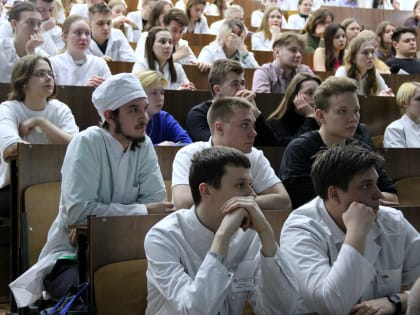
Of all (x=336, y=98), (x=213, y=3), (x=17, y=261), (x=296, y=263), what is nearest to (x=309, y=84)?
(x=336, y=98)

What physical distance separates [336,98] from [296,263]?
1170mm

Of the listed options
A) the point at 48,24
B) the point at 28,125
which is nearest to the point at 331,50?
the point at 48,24

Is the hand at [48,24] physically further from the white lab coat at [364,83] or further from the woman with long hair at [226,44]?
the white lab coat at [364,83]

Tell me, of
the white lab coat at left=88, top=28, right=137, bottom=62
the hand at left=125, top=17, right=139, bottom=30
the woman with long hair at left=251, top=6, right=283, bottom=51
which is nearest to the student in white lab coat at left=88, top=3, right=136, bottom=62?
the white lab coat at left=88, top=28, right=137, bottom=62

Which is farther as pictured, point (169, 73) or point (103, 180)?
point (169, 73)

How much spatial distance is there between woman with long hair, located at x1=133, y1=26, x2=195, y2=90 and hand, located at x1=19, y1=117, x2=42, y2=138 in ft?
4.91

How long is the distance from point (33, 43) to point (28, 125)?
125cm

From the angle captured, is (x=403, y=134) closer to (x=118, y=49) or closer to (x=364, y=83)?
(x=364, y=83)

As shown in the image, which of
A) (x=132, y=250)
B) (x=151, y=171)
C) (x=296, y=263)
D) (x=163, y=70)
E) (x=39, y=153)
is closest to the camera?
(x=296, y=263)

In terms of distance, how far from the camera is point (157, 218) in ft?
8.14

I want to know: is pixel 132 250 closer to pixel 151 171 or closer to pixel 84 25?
pixel 151 171

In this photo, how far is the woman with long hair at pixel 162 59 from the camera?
16.4 feet

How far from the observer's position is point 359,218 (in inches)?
83.4

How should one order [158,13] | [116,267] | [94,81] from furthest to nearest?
[158,13]
[94,81]
[116,267]
